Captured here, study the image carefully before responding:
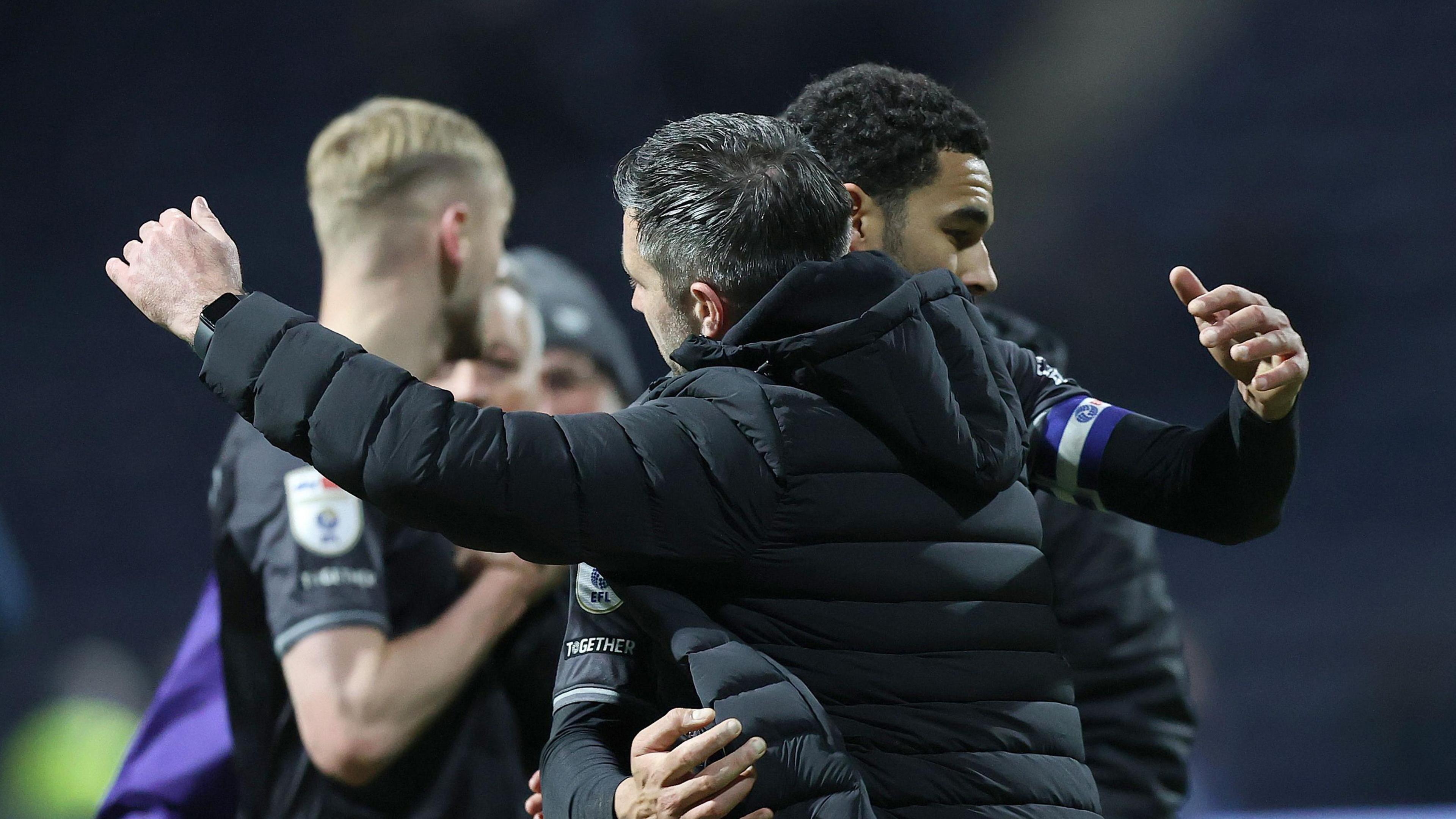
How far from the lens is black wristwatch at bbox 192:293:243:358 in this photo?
1.20 meters

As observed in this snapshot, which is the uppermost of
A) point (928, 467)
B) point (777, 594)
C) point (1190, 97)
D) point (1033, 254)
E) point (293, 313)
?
point (1190, 97)

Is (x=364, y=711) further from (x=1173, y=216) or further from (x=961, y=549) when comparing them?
(x=1173, y=216)

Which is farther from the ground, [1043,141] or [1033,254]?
[1043,141]

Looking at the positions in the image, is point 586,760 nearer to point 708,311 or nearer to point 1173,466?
point 708,311

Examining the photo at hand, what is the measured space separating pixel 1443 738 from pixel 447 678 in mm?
4548

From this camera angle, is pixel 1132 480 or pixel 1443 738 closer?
pixel 1132 480

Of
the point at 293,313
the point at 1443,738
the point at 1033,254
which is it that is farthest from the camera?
the point at 1033,254

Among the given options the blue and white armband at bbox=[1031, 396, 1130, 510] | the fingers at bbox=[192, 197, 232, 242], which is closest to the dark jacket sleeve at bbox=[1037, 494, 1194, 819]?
the blue and white armband at bbox=[1031, 396, 1130, 510]

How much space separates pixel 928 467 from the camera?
1231 millimetres

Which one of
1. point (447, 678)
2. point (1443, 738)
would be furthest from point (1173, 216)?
point (447, 678)

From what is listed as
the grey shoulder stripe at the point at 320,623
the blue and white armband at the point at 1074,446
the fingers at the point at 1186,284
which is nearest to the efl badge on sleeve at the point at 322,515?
the grey shoulder stripe at the point at 320,623

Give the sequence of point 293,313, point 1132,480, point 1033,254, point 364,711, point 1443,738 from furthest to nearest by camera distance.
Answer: point 1033,254, point 1443,738, point 364,711, point 1132,480, point 293,313

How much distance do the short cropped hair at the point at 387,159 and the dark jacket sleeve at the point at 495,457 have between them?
4.83 ft

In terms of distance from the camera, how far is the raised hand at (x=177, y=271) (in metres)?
1.23
